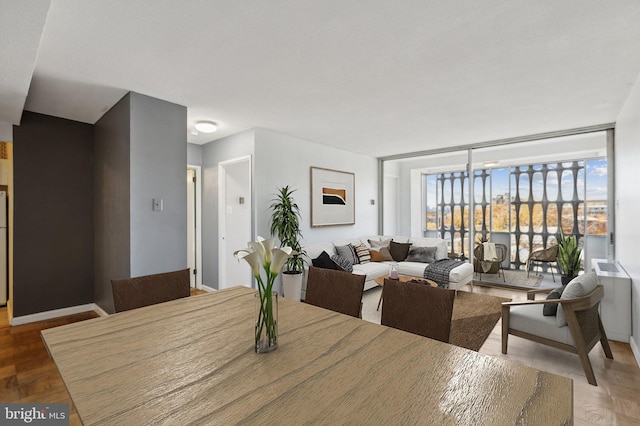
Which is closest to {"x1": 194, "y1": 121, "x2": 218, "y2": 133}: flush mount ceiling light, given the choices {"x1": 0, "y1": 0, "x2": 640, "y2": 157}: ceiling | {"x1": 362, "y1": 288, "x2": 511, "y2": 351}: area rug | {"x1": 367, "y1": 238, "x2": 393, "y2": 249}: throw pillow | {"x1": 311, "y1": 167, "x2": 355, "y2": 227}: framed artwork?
{"x1": 0, "y1": 0, "x2": 640, "y2": 157}: ceiling

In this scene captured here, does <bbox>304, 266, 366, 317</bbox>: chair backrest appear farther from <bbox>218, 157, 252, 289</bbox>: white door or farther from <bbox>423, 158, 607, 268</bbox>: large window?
<bbox>423, 158, 607, 268</bbox>: large window

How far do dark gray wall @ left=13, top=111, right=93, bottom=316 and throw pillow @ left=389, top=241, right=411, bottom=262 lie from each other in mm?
4494

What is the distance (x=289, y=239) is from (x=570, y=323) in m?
3.12

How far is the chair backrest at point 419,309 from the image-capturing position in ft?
A: 4.97

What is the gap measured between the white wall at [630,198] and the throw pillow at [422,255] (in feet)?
7.49

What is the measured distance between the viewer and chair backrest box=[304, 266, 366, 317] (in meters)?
1.85

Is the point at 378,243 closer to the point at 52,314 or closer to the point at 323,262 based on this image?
the point at 323,262

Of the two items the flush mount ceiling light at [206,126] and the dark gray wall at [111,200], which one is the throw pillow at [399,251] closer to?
the flush mount ceiling light at [206,126]

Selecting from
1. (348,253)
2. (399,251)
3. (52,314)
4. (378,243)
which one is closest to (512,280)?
(399,251)

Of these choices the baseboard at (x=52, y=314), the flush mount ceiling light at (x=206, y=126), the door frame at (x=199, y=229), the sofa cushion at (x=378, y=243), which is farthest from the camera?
the sofa cushion at (x=378, y=243)

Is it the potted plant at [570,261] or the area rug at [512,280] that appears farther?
the area rug at [512,280]

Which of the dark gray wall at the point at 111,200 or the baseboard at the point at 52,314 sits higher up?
the dark gray wall at the point at 111,200

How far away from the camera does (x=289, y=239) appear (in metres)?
4.41

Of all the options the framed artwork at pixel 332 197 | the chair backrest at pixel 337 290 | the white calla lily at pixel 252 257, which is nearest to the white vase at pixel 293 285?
the framed artwork at pixel 332 197
